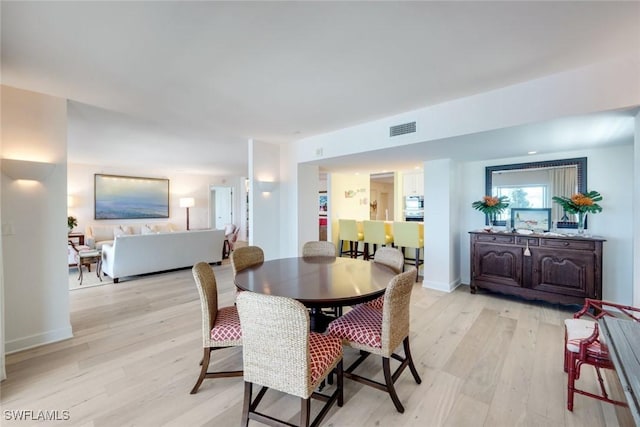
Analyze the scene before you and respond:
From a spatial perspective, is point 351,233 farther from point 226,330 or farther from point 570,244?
point 226,330

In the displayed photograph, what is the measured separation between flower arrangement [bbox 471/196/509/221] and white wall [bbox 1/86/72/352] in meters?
5.20

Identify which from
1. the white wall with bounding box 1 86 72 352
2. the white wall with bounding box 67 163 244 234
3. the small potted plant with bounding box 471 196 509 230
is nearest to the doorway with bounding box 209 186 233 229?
the white wall with bounding box 67 163 244 234

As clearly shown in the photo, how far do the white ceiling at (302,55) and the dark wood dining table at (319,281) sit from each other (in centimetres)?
169

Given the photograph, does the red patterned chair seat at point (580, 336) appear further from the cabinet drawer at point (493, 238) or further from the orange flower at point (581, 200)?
the orange flower at point (581, 200)

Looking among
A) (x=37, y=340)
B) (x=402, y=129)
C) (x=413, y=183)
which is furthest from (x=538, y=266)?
(x=37, y=340)

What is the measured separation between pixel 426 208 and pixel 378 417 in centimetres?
331

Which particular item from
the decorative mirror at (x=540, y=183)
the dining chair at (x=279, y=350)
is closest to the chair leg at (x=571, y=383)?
the dining chair at (x=279, y=350)

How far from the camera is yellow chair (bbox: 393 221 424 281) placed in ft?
15.6

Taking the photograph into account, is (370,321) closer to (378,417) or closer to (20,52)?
(378,417)

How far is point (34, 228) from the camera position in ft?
8.60

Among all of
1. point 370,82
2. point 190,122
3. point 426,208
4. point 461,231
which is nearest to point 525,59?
point 370,82

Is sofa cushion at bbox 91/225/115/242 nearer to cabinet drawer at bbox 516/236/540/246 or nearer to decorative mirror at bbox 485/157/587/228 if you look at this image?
decorative mirror at bbox 485/157/587/228

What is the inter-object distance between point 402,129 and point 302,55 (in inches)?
66.8

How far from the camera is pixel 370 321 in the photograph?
198 cm
